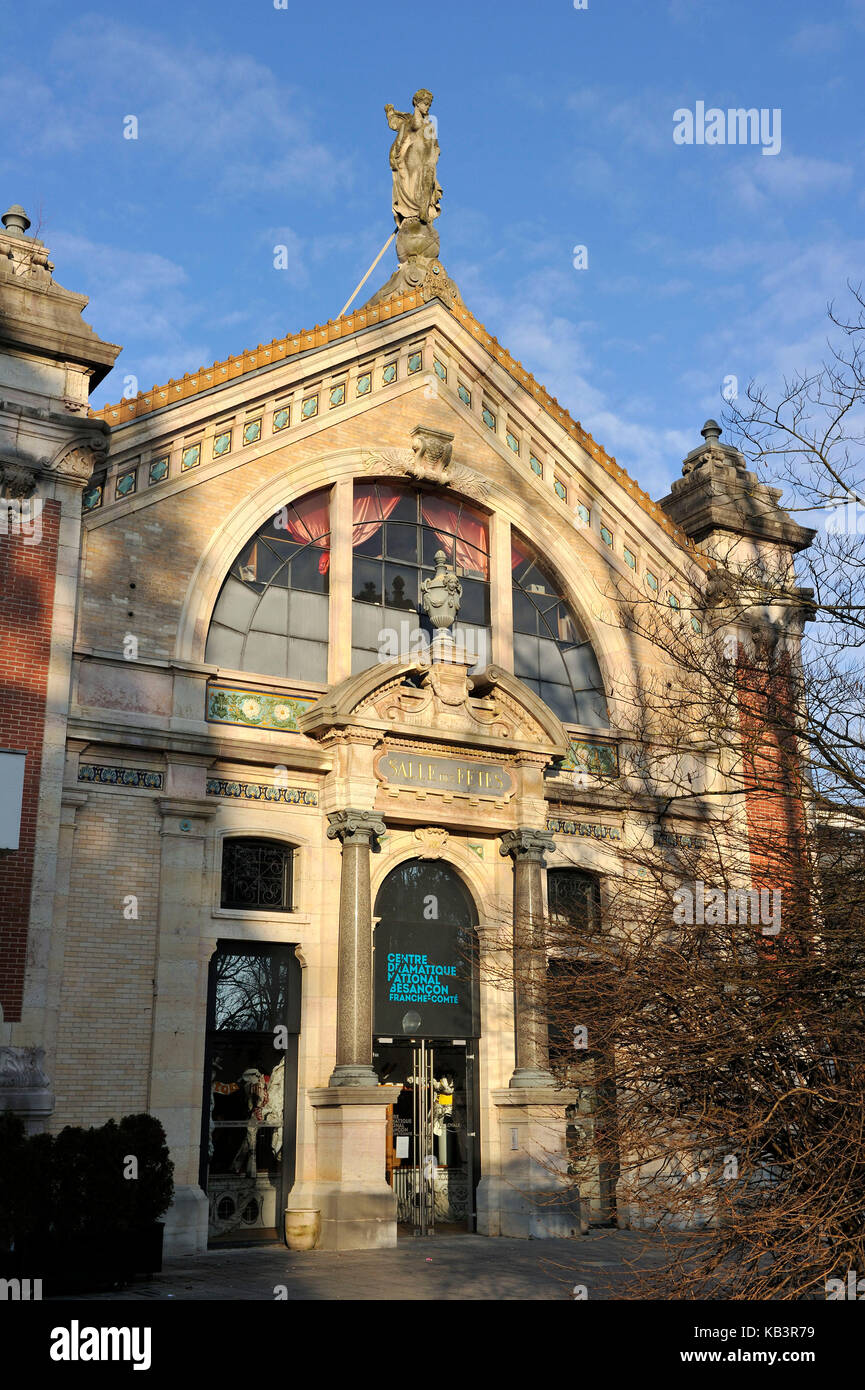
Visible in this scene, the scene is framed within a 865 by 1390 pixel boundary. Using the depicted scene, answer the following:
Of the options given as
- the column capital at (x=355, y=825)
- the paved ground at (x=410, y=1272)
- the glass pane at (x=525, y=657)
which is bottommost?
the paved ground at (x=410, y=1272)

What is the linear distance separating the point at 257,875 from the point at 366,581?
5206mm

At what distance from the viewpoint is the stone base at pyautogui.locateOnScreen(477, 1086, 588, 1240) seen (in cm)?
1950

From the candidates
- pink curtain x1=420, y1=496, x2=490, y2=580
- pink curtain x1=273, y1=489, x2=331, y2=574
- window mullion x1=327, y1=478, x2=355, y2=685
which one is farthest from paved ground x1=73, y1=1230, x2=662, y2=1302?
pink curtain x1=420, y1=496, x2=490, y2=580

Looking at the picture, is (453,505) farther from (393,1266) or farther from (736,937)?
(736,937)

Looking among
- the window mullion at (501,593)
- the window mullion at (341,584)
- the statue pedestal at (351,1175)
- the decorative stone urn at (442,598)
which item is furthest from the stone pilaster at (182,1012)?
the window mullion at (501,593)

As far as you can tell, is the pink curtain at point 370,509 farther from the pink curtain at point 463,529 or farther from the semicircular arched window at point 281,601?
the pink curtain at point 463,529

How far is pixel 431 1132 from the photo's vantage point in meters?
20.1

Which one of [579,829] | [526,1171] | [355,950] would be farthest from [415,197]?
[526,1171]

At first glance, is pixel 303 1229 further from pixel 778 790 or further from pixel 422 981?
pixel 778 790

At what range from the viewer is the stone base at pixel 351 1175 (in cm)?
1783

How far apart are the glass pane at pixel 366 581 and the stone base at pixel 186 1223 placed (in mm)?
9216

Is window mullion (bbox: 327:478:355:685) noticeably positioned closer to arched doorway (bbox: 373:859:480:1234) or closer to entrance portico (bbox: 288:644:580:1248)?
entrance portico (bbox: 288:644:580:1248)

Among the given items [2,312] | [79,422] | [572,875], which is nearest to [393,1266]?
[572,875]

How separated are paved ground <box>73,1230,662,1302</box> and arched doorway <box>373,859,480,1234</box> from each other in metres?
0.87
